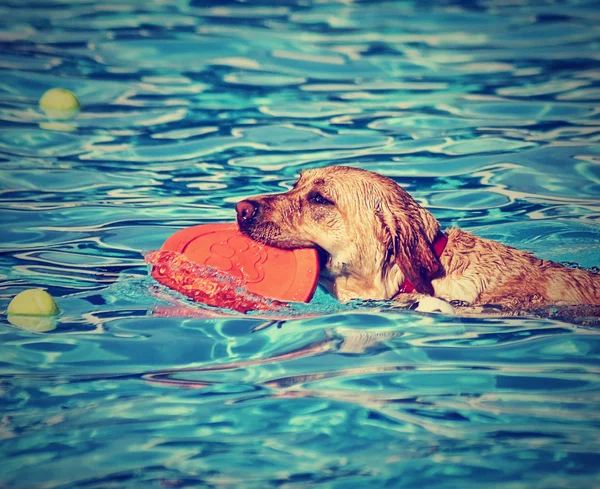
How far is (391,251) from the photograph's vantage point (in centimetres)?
517

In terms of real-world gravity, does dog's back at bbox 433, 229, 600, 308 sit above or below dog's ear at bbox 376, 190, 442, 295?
below

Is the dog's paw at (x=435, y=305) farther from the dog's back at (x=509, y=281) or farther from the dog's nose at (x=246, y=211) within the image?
the dog's nose at (x=246, y=211)

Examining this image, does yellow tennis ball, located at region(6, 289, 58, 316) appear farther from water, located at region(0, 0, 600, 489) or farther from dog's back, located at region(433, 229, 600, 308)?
dog's back, located at region(433, 229, 600, 308)

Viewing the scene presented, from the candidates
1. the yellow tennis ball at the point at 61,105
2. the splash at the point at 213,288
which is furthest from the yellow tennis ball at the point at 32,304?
the yellow tennis ball at the point at 61,105

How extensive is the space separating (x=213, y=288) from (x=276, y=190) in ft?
11.4

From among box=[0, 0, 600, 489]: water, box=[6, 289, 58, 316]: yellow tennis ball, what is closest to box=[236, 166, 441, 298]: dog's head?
box=[0, 0, 600, 489]: water

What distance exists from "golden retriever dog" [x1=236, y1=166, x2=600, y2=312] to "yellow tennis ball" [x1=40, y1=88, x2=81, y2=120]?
217 inches

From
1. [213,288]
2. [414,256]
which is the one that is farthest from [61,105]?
[414,256]

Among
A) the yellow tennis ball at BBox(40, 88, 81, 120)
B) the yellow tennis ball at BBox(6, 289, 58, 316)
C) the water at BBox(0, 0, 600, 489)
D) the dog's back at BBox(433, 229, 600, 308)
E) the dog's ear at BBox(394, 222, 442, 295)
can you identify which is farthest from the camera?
the yellow tennis ball at BBox(40, 88, 81, 120)

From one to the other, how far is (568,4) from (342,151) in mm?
5310

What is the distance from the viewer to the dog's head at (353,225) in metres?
5.14

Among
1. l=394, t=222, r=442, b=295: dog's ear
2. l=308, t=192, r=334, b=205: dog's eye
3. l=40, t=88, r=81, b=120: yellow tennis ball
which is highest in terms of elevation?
l=40, t=88, r=81, b=120: yellow tennis ball

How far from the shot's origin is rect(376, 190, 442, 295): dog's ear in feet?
16.7

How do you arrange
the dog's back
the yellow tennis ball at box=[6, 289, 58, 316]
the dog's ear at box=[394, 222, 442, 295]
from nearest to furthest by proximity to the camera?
the dog's ear at box=[394, 222, 442, 295] → the dog's back → the yellow tennis ball at box=[6, 289, 58, 316]
